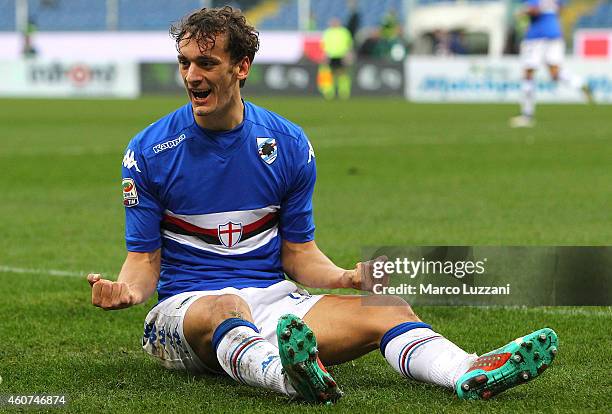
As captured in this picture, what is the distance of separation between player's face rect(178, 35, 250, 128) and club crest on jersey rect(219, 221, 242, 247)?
0.39m

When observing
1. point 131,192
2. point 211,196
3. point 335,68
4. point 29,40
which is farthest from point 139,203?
point 29,40

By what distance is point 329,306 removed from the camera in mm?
4363

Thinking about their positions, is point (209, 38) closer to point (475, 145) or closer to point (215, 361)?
point (215, 361)

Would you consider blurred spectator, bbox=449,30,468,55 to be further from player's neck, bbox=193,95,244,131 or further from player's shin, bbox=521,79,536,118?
player's neck, bbox=193,95,244,131

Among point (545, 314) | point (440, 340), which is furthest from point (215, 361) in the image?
point (545, 314)

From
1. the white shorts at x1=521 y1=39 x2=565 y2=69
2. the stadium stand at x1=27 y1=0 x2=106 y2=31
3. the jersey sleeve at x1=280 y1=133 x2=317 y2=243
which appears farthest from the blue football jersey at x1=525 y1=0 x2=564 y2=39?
the stadium stand at x1=27 y1=0 x2=106 y2=31

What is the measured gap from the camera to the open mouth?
169 inches

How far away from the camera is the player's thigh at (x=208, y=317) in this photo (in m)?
4.16

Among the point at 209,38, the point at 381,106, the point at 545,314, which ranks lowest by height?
the point at 381,106

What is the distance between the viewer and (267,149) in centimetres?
453

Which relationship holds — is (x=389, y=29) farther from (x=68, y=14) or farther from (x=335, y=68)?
(x=68, y=14)

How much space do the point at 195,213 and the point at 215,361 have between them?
541mm

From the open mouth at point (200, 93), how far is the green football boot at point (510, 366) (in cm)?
127

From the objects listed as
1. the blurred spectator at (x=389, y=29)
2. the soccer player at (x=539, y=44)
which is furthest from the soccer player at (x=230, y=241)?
the blurred spectator at (x=389, y=29)
